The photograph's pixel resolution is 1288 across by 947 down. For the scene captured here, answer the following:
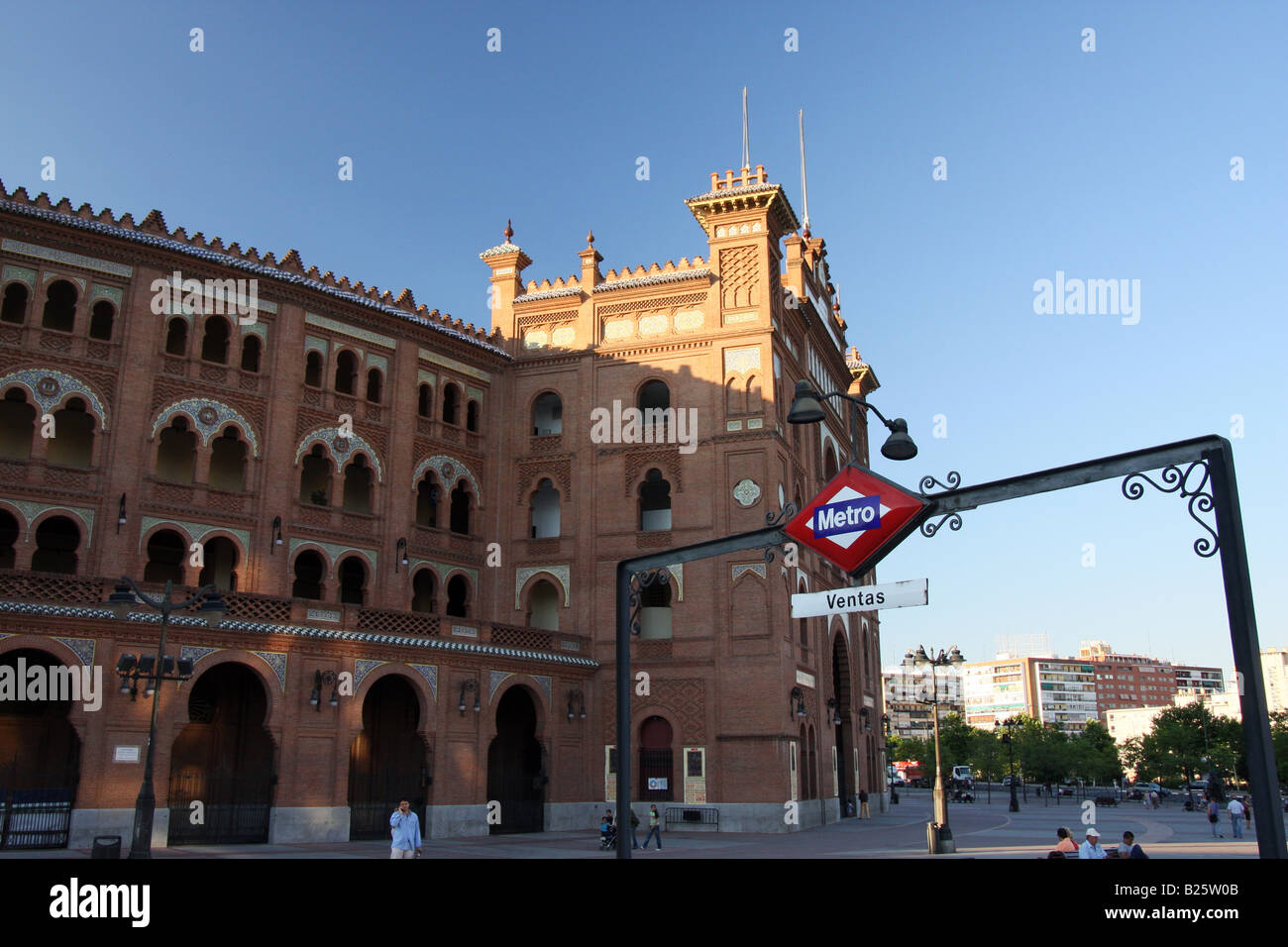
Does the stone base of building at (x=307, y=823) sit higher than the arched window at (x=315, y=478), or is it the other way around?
the arched window at (x=315, y=478)

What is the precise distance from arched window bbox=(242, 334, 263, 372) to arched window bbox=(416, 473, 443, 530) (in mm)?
6665

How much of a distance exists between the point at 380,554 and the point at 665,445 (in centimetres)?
1056

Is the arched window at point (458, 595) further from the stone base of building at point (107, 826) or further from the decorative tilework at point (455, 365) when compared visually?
the stone base of building at point (107, 826)

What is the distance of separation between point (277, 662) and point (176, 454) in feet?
28.4

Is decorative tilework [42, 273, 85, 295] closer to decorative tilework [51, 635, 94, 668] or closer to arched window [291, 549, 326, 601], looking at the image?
arched window [291, 549, 326, 601]

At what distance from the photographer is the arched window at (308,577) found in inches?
1281

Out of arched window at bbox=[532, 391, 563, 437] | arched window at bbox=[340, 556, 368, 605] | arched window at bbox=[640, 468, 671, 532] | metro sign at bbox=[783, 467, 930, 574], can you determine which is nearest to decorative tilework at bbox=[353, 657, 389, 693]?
arched window at bbox=[340, 556, 368, 605]

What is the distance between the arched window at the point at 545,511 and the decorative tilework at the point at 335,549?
6656mm

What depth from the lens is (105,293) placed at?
2945 centimetres

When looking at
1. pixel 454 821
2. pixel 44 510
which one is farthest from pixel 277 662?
pixel 44 510

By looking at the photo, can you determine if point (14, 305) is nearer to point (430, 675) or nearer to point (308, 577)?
point (308, 577)

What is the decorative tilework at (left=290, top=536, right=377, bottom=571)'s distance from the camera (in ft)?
103

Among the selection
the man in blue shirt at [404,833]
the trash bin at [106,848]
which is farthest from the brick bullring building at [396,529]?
the man in blue shirt at [404,833]
